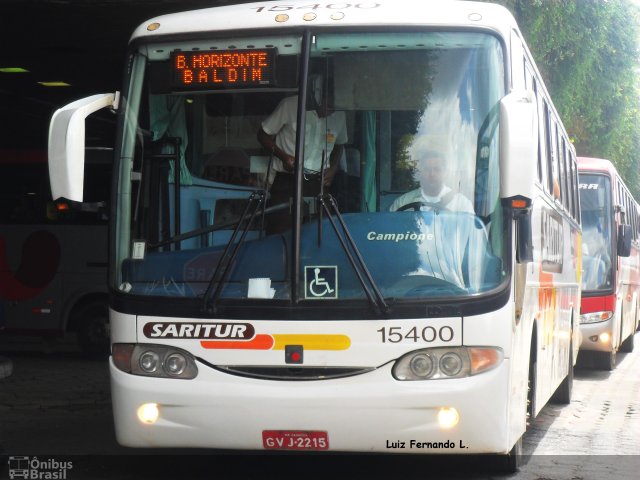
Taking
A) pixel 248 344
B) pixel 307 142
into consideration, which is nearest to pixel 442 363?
pixel 248 344

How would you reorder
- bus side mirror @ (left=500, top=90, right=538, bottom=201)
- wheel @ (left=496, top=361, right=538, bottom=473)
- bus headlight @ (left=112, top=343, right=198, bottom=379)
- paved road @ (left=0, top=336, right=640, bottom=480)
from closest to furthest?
1. bus side mirror @ (left=500, top=90, right=538, bottom=201)
2. bus headlight @ (left=112, top=343, right=198, bottom=379)
3. wheel @ (left=496, top=361, right=538, bottom=473)
4. paved road @ (left=0, top=336, right=640, bottom=480)

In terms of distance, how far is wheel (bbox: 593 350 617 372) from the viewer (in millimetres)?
18188

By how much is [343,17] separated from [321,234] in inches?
54.5

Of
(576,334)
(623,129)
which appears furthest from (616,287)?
(623,129)

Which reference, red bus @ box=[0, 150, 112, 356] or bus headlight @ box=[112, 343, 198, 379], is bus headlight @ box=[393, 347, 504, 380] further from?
red bus @ box=[0, 150, 112, 356]

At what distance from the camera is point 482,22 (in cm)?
722

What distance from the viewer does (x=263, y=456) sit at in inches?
355

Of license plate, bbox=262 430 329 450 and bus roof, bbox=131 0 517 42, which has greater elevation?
bus roof, bbox=131 0 517 42

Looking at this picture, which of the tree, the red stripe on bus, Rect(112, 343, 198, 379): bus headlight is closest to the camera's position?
the red stripe on bus

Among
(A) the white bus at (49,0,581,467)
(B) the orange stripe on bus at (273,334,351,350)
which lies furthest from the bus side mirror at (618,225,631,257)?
(B) the orange stripe on bus at (273,334,351,350)

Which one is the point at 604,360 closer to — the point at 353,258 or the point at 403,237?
the point at 403,237

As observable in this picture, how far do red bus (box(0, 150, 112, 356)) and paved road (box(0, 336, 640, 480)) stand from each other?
4109 millimetres

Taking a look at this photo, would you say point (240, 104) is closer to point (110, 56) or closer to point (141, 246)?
point (141, 246)

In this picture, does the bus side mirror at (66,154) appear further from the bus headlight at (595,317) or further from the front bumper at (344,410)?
the bus headlight at (595,317)
